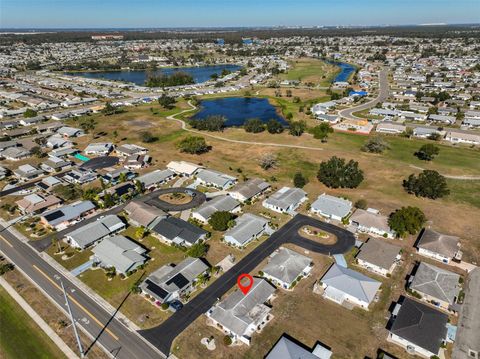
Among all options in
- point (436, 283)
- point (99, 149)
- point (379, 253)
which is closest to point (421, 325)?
point (436, 283)

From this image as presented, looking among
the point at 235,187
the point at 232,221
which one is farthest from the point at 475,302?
the point at 235,187

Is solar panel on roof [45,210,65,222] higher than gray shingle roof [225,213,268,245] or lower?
higher

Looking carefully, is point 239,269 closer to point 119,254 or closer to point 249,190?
point 119,254

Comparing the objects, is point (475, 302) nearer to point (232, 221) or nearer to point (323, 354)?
point (323, 354)

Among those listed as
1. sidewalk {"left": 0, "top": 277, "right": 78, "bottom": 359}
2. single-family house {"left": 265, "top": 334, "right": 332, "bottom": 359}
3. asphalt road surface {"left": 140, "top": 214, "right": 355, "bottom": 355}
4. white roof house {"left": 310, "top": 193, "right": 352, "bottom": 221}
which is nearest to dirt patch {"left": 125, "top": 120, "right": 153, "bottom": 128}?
white roof house {"left": 310, "top": 193, "right": 352, "bottom": 221}

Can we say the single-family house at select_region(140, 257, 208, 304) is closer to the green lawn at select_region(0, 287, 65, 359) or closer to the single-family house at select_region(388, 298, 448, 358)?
the green lawn at select_region(0, 287, 65, 359)

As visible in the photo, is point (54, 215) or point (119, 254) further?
point (54, 215)

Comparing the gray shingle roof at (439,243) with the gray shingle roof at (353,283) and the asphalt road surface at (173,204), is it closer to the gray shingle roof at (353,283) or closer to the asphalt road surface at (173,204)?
the gray shingle roof at (353,283)
